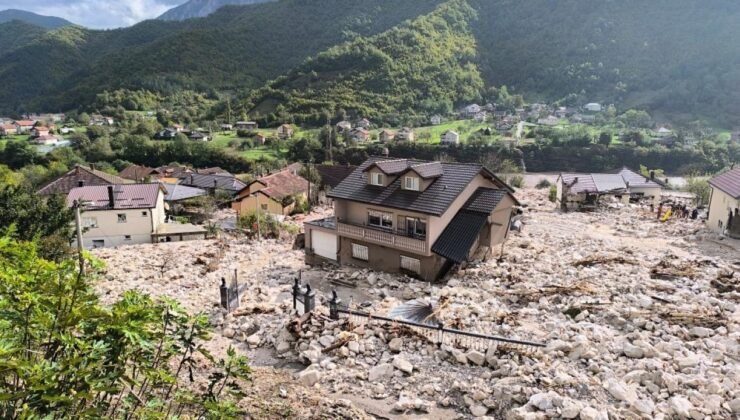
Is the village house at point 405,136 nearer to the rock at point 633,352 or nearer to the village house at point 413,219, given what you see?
the village house at point 413,219

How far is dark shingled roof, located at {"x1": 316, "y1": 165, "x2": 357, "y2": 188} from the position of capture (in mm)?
63972

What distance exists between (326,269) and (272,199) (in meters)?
25.3

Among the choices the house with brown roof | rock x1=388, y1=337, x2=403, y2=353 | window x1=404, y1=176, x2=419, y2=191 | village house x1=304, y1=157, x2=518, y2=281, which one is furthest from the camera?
the house with brown roof

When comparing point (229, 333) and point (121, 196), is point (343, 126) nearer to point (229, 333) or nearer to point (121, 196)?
point (121, 196)

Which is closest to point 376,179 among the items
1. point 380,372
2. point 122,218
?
point 380,372

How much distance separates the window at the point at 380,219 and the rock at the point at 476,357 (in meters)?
10.7

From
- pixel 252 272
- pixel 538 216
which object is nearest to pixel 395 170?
pixel 252 272

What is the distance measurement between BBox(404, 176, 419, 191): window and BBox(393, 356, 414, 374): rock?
11412 mm

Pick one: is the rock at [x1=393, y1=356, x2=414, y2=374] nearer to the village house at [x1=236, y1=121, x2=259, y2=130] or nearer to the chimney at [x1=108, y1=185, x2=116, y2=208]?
the chimney at [x1=108, y1=185, x2=116, y2=208]

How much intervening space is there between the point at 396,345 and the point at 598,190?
113ft

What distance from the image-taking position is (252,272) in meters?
24.5

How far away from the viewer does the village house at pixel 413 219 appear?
21594mm

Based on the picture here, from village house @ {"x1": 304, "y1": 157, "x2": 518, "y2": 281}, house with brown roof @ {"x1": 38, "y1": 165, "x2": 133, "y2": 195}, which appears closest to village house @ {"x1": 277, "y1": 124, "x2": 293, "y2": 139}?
house with brown roof @ {"x1": 38, "y1": 165, "x2": 133, "y2": 195}

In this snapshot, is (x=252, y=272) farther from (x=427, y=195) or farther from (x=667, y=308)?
(x=667, y=308)
